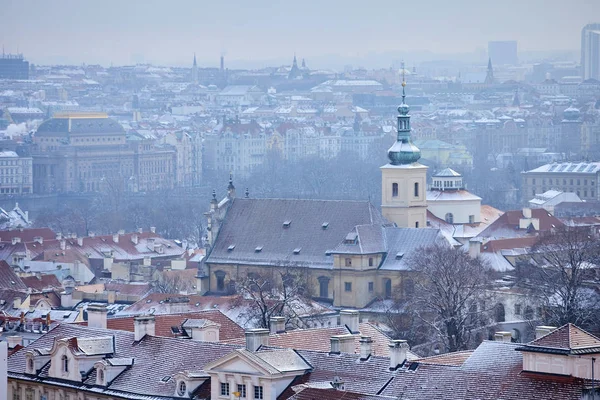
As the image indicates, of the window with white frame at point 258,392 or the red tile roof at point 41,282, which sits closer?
the window with white frame at point 258,392

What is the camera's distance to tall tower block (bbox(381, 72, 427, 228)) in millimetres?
93125

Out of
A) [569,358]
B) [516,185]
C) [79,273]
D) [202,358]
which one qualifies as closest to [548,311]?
[202,358]

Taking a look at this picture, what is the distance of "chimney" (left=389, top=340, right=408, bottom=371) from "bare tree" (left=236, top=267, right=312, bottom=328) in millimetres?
16190

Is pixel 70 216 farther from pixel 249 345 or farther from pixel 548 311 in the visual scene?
pixel 249 345

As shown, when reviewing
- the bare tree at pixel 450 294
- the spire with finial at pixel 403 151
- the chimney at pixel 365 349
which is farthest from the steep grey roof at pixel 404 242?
the chimney at pixel 365 349

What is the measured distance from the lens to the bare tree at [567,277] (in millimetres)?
68562

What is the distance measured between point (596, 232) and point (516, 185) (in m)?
78.1

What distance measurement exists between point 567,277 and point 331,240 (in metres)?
15.5

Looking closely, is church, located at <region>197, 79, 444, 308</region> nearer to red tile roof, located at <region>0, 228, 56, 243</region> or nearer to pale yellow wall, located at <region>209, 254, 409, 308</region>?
pale yellow wall, located at <region>209, 254, 409, 308</region>

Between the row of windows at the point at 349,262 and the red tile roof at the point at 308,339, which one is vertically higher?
the red tile roof at the point at 308,339

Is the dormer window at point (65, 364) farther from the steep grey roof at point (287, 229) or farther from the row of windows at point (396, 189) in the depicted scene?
the row of windows at point (396, 189)

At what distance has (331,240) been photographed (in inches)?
3479

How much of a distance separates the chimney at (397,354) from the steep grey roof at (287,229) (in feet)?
137

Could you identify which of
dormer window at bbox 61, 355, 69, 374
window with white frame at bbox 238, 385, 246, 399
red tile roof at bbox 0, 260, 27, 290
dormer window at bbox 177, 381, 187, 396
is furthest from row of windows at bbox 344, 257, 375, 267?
window with white frame at bbox 238, 385, 246, 399
